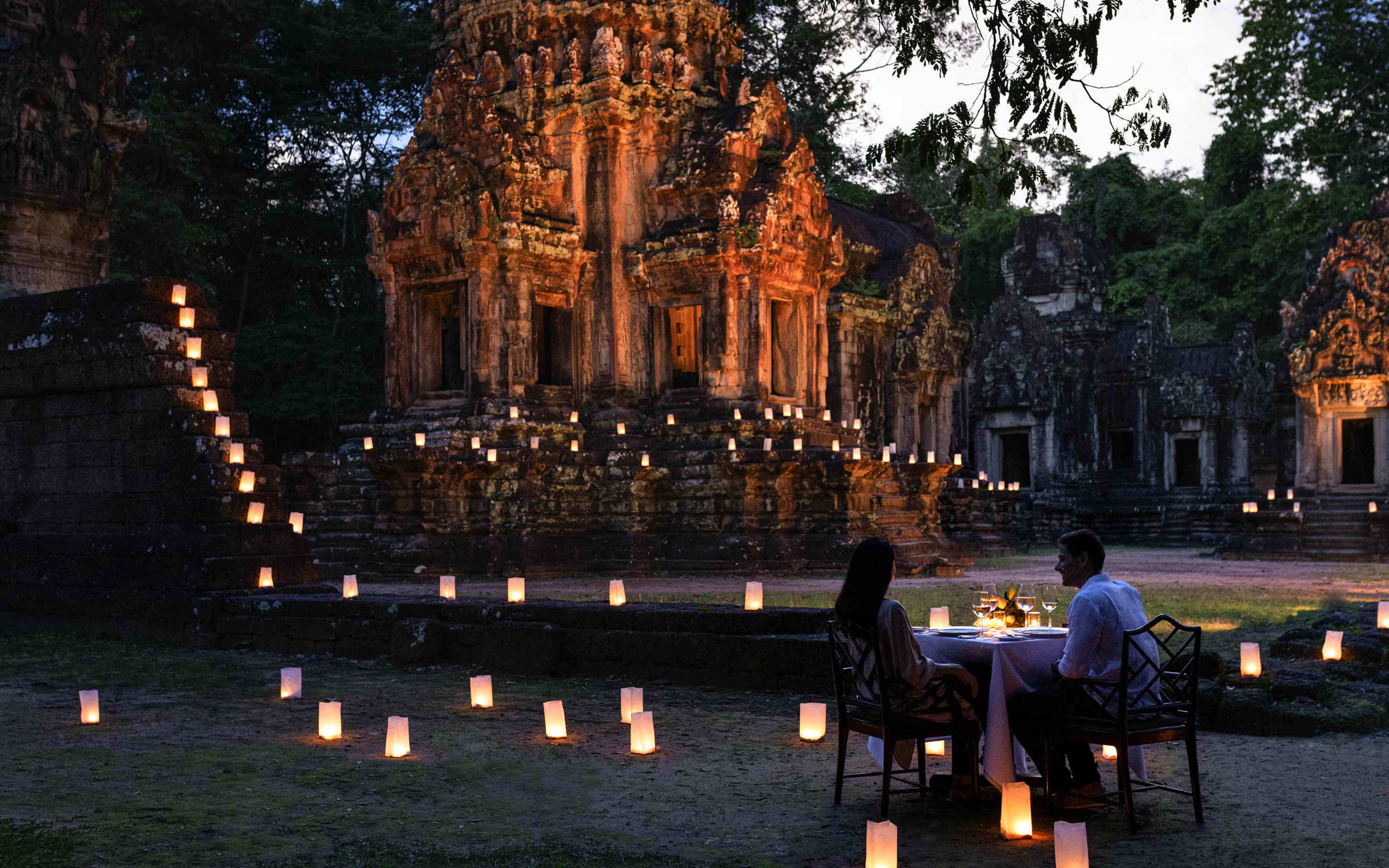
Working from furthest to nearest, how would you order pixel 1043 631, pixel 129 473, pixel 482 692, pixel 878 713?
pixel 129 473
pixel 482 692
pixel 1043 631
pixel 878 713

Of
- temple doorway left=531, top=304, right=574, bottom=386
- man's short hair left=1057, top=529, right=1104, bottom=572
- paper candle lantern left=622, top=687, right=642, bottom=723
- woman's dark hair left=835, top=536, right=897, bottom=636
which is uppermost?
temple doorway left=531, top=304, right=574, bottom=386

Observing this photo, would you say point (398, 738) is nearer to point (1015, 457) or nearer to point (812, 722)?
point (812, 722)

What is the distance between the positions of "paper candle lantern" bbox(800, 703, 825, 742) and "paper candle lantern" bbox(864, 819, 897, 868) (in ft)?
9.24

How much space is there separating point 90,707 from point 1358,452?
27.0m

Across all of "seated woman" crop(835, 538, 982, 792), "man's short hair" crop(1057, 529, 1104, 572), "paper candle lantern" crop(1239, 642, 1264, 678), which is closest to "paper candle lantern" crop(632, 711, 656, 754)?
"seated woman" crop(835, 538, 982, 792)

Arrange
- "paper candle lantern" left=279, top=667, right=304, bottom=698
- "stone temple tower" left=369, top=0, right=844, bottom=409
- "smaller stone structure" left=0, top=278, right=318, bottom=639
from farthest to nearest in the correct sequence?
"stone temple tower" left=369, top=0, right=844, bottom=409
"smaller stone structure" left=0, top=278, right=318, bottom=639
"paper candle lantern" left=279, top=667, right=304, bottom=698

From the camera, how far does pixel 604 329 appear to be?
21.6m

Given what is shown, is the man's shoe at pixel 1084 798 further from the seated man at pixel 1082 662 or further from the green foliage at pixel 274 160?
the green foliage at pixel 274 160

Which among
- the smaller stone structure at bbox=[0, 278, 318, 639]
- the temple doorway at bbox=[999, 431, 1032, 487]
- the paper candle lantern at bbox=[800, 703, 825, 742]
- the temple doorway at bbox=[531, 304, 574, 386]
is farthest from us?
the temple doorway at bbox=[999, 431, 1032, 487]

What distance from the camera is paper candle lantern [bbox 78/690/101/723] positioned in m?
7.91

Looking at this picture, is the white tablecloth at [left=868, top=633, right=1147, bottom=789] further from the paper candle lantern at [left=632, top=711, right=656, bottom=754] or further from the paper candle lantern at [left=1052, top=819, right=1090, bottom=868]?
the paper candle lantern at [left=632, top=711, right=656, bottom=754]

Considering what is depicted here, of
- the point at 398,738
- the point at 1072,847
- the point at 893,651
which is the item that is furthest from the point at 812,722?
the point at 1072,847

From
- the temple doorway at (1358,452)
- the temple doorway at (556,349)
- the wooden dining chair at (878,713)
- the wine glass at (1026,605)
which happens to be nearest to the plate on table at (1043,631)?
the wine glass at (1026,605)

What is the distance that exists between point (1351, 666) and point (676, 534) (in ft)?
38.1
